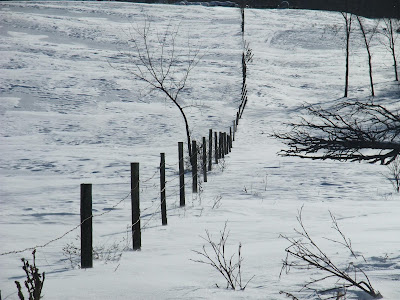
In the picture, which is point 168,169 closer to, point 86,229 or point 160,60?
point 86,229

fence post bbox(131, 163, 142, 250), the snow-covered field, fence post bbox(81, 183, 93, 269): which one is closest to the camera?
the snow-covered field

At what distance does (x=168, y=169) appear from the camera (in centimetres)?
1555

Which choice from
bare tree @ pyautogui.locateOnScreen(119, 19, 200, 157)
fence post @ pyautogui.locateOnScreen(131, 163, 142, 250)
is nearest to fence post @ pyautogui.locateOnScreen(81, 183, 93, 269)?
fence post @ pyautogui.locateOnScreen(131, 163, 142, 250)

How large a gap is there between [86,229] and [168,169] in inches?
410

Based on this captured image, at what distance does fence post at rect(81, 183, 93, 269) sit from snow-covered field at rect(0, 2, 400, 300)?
186 mm

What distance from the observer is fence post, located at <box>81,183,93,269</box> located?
507cm

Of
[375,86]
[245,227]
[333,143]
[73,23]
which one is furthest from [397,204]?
[73,23]

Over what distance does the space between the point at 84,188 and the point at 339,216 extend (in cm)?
515

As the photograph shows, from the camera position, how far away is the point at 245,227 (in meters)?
7.29

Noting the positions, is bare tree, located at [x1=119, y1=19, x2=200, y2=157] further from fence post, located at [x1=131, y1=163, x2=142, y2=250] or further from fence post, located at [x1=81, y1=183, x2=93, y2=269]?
fence post, located at [x1=81, y1=183, x2=93, y2=269]

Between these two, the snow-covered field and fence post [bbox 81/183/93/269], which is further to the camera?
fence post [bbox 81/183/93/269]

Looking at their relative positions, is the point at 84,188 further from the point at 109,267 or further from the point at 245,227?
the point at 245,227

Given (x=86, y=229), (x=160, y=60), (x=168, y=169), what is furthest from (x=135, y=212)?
(x=160, y=60)

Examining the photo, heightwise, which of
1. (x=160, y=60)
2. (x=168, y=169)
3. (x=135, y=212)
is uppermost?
(x=160, y=60)
